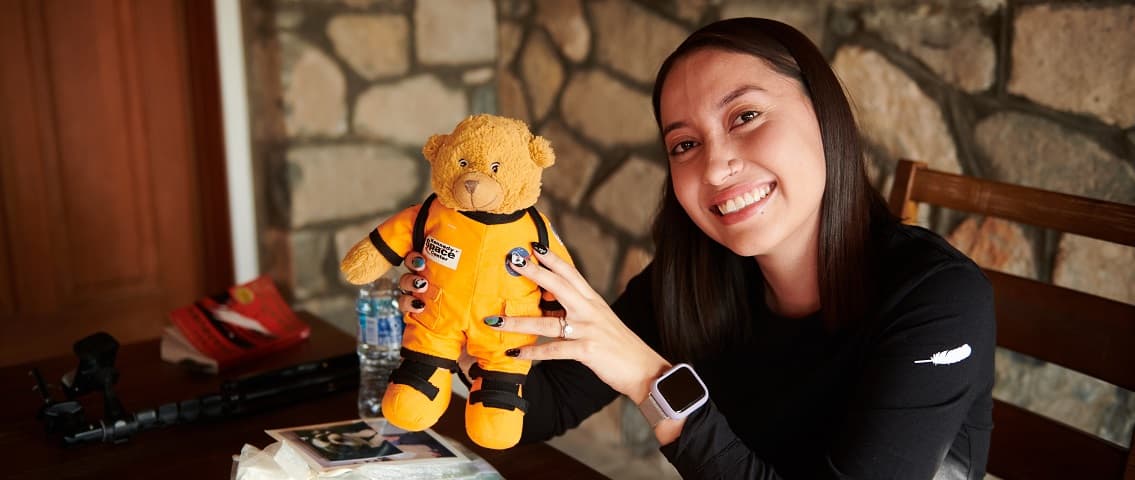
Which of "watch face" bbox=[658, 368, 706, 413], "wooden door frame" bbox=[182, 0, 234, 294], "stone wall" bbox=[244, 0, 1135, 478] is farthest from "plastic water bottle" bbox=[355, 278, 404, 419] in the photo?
"wooden door frame" bbox=[182, 0, 234, 294]

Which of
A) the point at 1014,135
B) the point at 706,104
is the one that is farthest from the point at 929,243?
the point at 1014,135

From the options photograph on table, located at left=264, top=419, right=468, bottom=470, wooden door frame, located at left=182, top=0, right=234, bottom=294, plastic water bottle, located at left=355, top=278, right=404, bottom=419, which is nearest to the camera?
photograph on table, located at left=264, top=419, right=468, bottom=470

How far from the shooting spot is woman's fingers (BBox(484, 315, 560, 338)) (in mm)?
990

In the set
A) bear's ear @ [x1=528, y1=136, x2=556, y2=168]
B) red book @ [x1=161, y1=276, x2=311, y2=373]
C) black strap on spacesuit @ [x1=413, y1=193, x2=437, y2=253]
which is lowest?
red book @ [x1=161, y1=276, x2=311, y2=373]

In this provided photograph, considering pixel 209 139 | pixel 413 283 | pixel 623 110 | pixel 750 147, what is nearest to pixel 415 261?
pixel 413 283

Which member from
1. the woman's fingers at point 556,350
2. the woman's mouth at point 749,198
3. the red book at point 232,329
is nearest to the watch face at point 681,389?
the woman's fingers at point 556,350

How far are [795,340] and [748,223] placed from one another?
22 centimetres

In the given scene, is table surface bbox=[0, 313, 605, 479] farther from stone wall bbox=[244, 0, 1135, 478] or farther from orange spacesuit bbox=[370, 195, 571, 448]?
stone wall bbox=[244, 0, 1135, 478]

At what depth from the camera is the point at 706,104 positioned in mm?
1146

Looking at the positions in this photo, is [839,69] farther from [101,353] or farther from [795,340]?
[101,353]

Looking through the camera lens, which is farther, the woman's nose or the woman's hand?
the woman's nose

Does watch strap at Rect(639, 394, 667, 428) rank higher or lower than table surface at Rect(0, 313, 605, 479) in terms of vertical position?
higher

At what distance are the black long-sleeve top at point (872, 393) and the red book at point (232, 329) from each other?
0.54 metres

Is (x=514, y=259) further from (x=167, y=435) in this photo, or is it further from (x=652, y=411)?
(x=167, y=435)
